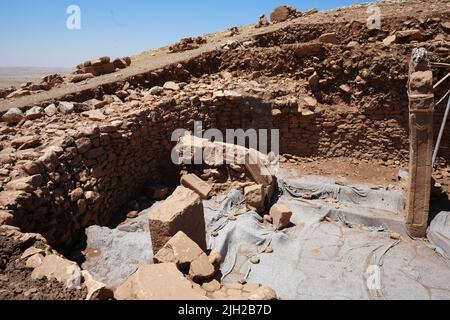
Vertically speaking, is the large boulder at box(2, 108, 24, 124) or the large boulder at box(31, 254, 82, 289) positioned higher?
the large boulder at box(2, 108, 24, 124)

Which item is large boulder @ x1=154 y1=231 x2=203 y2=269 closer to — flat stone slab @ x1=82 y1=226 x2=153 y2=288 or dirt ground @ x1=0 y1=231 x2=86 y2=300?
flat stone slab @ x1=82 y1=226 x2=153 y2=288

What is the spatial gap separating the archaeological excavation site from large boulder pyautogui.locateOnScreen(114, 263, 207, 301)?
2cm

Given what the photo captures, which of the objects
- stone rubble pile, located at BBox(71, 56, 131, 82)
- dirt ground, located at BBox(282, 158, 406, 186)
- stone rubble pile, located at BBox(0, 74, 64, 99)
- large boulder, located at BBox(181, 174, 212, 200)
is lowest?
dirt ground, located at BBox(282, 158, 406, 186)

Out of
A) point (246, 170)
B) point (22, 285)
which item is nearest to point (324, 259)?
point (246, 170)

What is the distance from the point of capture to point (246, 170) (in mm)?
6855

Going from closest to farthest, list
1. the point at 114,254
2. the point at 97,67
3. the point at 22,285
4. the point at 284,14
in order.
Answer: the point at 22,285 < the point at 114,254 < the point at 97,67 < the point at 284,14

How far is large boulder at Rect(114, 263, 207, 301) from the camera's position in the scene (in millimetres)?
3230

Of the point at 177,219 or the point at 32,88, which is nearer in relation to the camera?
the point at 177,219

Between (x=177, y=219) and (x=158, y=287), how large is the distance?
54.0 inches

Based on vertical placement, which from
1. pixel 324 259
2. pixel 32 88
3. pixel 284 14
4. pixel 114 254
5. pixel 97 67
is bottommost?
pixel 324 259

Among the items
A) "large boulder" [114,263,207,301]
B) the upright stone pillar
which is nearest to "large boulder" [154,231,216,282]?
"large boulder" [114,263,207,301]

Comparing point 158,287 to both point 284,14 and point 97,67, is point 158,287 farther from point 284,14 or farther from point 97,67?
point 284,14
